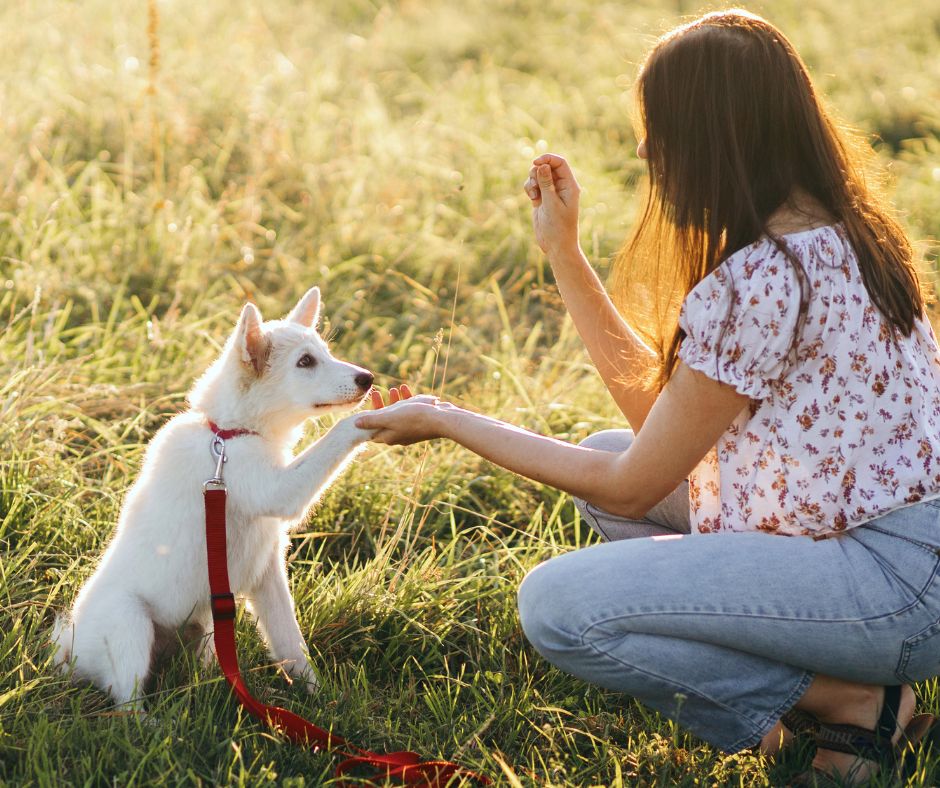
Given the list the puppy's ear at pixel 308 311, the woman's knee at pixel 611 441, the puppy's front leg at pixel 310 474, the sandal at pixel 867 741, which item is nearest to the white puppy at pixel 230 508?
the puppy's front leg at pixel 310 474

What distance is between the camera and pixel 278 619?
105 inches

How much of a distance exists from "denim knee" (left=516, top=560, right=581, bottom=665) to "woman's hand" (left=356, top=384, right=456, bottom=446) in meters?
0.41

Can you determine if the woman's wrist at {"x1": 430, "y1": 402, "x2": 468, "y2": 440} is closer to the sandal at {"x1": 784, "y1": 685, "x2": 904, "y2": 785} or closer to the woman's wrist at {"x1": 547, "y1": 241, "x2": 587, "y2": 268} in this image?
the woman's wrist at {"x1": 547, "y1": 241, "x2": 587, "y2": 268}

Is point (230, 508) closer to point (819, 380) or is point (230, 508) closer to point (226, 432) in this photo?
point (226, 432)

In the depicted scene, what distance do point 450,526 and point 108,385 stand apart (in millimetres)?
1282

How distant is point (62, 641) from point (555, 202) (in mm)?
1628

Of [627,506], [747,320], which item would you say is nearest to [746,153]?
[747,320]

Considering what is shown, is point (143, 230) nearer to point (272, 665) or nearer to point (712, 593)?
point (272, 665)

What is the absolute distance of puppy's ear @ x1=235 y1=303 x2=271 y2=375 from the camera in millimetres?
2592

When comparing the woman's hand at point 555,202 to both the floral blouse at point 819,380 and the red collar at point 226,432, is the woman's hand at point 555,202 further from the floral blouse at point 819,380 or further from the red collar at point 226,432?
the red collar at point 226,432

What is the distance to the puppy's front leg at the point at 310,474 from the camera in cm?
248

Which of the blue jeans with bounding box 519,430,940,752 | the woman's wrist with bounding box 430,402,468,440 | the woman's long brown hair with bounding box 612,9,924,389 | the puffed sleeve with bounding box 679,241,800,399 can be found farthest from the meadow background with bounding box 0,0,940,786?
the puffed sleeve with bounding box 679,241,800,399

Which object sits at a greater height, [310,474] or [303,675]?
[310,474]

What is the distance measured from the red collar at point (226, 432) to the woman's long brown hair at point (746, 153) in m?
1.06
